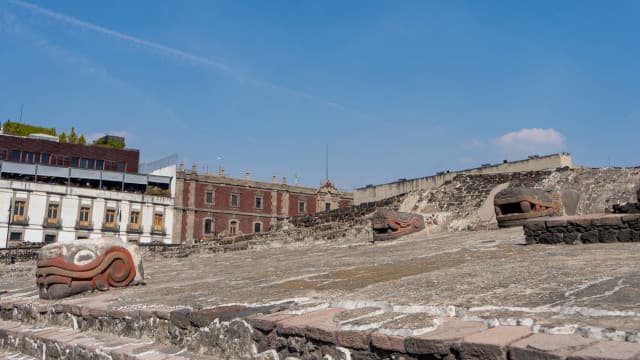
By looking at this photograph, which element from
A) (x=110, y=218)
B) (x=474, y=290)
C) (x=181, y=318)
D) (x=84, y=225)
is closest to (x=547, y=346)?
(x=474, y=290)

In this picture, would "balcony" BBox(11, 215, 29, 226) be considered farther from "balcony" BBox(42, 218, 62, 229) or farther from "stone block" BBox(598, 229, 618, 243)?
"stone block" BBox(598, 229, 618, 243)

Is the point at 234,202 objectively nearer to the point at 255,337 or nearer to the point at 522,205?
the point at 522,205

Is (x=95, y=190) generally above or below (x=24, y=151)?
below

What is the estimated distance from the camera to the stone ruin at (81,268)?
25.4 feet

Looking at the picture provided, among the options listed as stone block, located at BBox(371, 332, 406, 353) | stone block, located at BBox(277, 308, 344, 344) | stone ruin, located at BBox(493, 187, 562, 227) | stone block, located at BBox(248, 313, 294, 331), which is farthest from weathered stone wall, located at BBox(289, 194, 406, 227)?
stone block, located at BBox(371, 332, 406, 353)

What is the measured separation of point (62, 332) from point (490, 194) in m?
13.3

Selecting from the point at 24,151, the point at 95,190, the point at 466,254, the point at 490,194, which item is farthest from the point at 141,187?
the point at 466,254

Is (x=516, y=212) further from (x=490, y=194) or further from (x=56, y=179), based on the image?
(x=56, y=179)

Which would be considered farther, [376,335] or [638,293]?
[638,293]

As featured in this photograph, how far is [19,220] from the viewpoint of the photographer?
3681cm

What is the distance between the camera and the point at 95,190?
3959 centimetres

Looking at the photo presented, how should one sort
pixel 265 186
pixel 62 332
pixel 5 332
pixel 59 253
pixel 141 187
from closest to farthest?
pixel 62 332 < pixel 5 332 < pixel 59 253 < pixel 141 187 < pixel 265 186

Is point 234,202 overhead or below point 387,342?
overhead

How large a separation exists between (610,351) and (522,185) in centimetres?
1452
